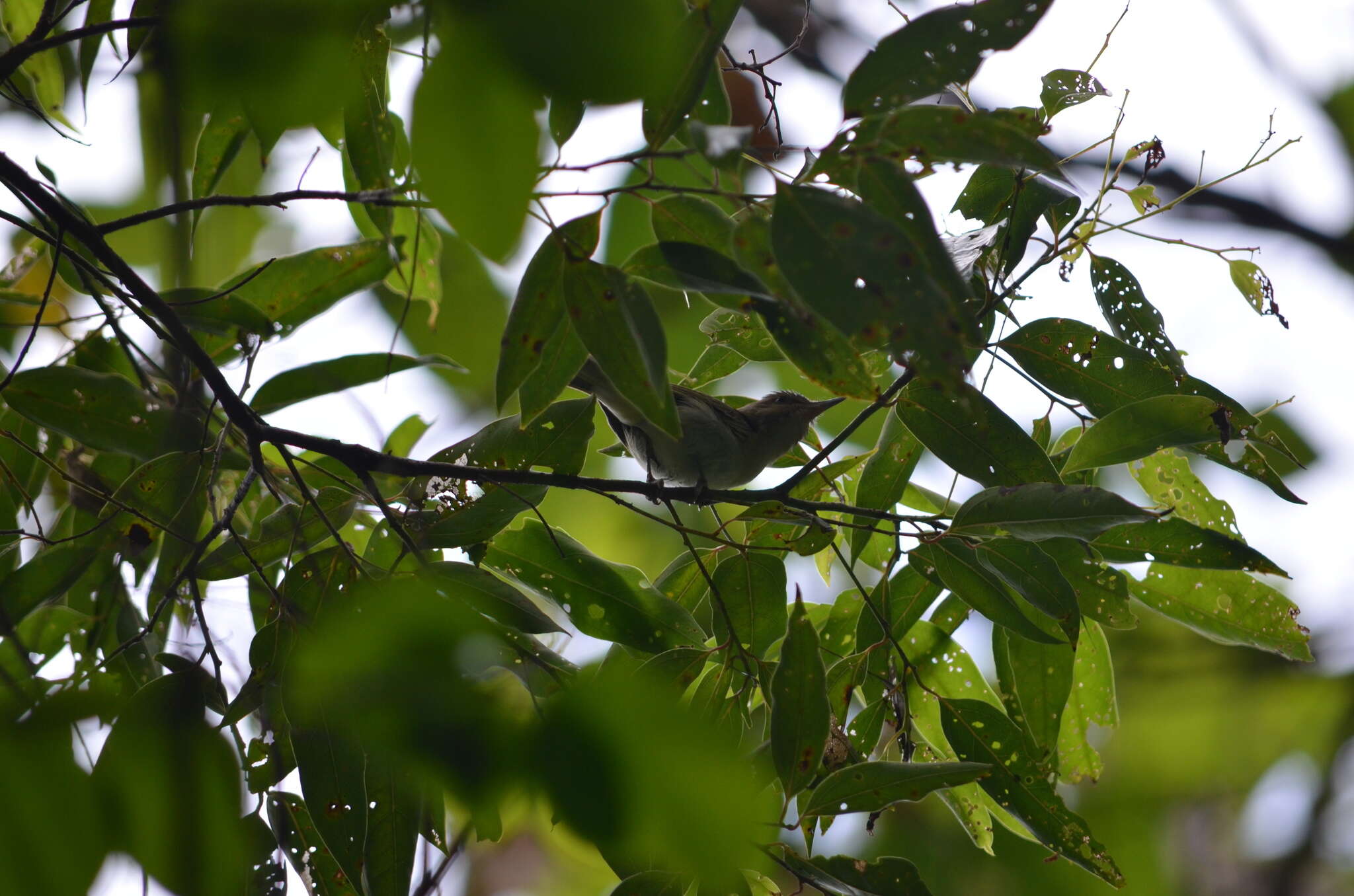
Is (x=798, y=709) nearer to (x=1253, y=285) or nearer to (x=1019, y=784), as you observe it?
(x=1019, y=784)

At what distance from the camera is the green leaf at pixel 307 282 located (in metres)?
2.45

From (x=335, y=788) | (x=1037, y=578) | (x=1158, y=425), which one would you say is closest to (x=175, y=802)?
(x=335, y=788)

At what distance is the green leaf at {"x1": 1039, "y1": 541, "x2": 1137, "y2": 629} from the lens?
6.82 feet

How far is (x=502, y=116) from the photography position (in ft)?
2.91

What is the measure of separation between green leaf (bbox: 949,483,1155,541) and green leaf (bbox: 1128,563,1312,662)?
78 centimetres

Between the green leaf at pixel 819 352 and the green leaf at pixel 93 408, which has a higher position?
the green leaf at pixel 93 408

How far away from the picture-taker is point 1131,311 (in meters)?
2.04

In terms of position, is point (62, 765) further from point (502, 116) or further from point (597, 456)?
point (597, 456)

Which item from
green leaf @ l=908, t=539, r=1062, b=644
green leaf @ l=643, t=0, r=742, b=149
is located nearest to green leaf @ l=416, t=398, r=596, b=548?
green leaf @ l=908, t=539, r=1062, b=644

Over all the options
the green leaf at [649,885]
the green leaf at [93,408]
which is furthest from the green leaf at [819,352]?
the green leaf at [93,408]

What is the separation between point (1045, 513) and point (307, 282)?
1822mm

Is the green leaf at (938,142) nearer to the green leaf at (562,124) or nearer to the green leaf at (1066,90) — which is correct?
the green leaf at (562,124)

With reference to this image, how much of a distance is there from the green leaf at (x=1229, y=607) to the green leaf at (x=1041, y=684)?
1.04ft

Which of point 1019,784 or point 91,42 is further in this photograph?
point 91,42
